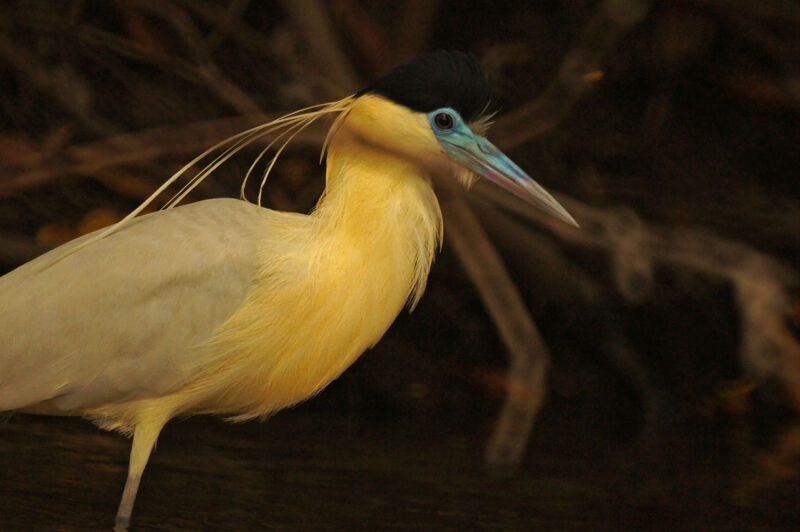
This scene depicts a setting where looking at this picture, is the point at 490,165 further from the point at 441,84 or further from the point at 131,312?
the point at 131,312

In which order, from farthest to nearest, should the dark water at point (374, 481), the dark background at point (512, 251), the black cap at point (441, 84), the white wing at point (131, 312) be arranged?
the dark background at point (512, 251), the dark water at point (374, 481), the white wing at point (131, 312), the black cap at point (441, 84)

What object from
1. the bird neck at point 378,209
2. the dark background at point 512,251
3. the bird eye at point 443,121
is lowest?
the dark background at point 512,251

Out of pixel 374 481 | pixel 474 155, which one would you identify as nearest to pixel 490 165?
pixel 474 155

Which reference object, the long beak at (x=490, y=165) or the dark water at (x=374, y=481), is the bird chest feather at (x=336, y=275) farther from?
the dark water at (x=374, y=481)

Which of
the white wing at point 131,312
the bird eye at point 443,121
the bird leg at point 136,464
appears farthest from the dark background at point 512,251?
the bird eye at point 443,121

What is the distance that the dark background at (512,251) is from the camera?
14.0 feet

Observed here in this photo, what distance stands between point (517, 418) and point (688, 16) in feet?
8.43

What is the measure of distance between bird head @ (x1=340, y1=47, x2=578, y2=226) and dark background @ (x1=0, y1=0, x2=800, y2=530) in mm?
1081

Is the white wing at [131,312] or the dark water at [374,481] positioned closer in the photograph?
the white wing at [131,312]

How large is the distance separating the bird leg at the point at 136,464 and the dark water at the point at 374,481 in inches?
3.5

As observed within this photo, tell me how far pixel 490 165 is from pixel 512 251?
2419mm

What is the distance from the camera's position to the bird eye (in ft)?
11.8

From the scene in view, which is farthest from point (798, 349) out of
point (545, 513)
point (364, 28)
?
point (364, 28)

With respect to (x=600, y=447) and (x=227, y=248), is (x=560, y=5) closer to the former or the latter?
(x=600, y=447)
